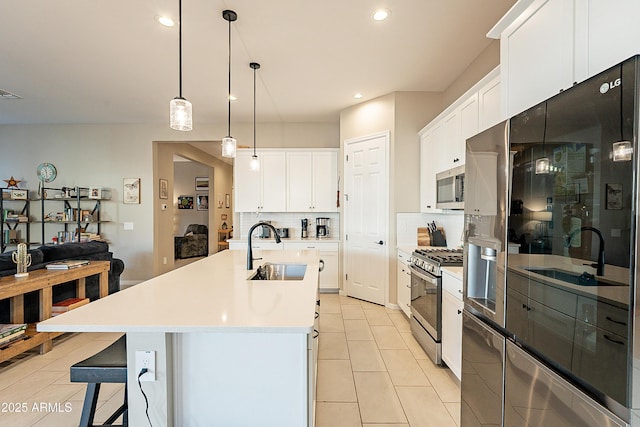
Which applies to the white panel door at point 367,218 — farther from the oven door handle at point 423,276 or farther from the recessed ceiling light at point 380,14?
the recessed ceiling light at point 380,14

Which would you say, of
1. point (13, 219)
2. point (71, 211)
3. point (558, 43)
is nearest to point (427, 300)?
point (558, 43)

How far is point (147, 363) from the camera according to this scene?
1221 mm

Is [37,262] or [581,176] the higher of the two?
[581,176]

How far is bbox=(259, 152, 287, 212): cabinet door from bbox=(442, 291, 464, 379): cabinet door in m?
3.26

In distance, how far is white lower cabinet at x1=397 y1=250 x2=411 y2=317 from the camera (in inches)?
134

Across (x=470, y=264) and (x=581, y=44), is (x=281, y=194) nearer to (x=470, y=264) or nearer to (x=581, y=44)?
(x=470, y=264)

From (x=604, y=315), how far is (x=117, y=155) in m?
6.64

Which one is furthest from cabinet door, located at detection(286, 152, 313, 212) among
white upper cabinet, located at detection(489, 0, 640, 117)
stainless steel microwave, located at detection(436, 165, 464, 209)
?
white upper cabinet, located at detection(489, 0, 640, 117)

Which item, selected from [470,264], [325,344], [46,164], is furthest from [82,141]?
[470,264]

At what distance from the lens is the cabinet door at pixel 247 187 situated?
5055mm

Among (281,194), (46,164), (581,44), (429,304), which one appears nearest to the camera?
(581,44)

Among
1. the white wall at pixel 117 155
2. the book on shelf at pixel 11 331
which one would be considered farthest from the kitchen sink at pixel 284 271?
the white wall at pixel 117 155

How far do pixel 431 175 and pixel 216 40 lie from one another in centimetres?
275

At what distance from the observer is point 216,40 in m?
2.79
